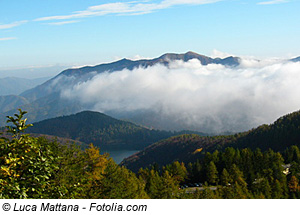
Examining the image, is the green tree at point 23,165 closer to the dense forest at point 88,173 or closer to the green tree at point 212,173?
the dense forest at point 88,173

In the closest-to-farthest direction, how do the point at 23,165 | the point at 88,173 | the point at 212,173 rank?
the point at 23,165 → the point at 88,173 → the point at 212,173

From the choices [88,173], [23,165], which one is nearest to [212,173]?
[88,173]

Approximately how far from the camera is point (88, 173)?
144ft

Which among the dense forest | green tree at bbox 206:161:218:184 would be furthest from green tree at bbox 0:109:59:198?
green tree at bbox 206:161:218:184

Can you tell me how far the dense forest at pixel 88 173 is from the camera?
16922 millimetres

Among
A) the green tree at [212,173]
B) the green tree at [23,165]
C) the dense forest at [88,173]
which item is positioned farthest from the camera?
the green tree at [212,173]

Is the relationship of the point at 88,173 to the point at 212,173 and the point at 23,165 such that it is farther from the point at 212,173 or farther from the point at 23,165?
the point at 212,173

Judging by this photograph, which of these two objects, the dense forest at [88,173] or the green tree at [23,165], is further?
the dense forest at [88,173]

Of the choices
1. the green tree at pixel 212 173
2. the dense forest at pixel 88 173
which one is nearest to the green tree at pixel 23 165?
the dense forest at pixel 88 173

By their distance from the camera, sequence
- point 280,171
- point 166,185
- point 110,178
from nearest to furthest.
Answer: point 110,178
point 166,185
point 280,171
